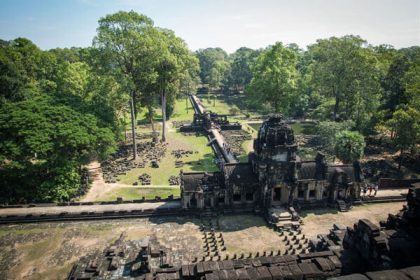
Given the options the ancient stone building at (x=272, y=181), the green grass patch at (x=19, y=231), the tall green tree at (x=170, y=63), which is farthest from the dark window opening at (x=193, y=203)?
the tall green tree at (x=170, y=63)

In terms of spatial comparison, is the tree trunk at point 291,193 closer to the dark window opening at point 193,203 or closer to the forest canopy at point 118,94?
the dark window opening at point 193,203

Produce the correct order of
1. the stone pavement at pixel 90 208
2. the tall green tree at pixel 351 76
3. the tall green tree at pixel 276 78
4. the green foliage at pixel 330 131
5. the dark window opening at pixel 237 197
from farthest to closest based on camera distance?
the tall green tree at pixel 276 78 < the tall green tree at pixel 351 76 < the green foliage at pixel 330 131 < the dark window opening at pixel 237 197 < the stone pavement at pixel 90 208

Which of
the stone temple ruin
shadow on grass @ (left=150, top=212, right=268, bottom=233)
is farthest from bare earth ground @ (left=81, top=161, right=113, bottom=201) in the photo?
the stone temple ruin

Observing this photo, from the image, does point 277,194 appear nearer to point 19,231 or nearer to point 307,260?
point 307,260

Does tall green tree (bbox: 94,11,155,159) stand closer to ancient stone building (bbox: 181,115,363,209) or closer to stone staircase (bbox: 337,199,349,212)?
ancient stone building (bbox: 181,115,363,209)

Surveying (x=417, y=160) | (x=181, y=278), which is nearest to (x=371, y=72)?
(x=417, y=160)
